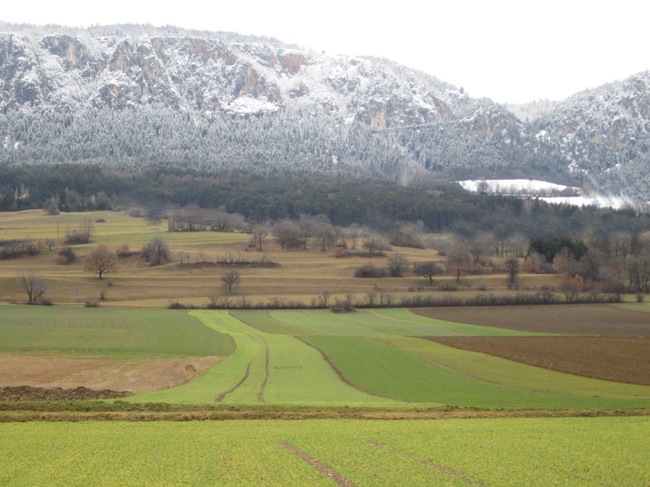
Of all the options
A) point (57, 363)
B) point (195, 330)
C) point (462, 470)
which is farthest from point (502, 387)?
point (195, 330)

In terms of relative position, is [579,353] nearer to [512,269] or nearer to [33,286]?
[512,269]

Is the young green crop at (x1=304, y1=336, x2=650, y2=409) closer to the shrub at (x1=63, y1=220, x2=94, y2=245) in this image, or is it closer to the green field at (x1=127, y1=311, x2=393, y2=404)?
the green field at (x1=127, y1=311, x2=393, y2=404)

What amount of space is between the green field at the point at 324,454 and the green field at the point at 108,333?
24349mm

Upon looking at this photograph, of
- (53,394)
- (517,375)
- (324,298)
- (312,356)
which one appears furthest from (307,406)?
(324,298)

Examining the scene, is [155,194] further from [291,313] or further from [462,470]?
[462,470]

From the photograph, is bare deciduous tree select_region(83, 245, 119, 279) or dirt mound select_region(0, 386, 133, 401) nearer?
dirt mound select_region(0, 386, 133, 401)

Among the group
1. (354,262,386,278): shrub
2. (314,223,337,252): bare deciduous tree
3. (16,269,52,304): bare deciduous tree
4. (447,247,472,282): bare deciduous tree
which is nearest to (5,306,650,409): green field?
(16,269,52,304): bare deciduous tree

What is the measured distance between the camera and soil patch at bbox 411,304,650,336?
5181 centimetres

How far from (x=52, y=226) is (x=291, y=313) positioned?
7616 centimetres

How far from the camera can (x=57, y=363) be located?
107 ft

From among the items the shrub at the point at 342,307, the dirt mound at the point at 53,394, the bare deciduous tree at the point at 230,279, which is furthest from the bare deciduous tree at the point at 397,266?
the dirt mound at the point at 53,394

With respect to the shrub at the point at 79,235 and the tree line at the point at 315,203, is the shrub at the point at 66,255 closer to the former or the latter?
the shrub at the point at 79,235

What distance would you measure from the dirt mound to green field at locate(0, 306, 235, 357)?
13608 mm

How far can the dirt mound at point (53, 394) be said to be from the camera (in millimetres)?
21702
